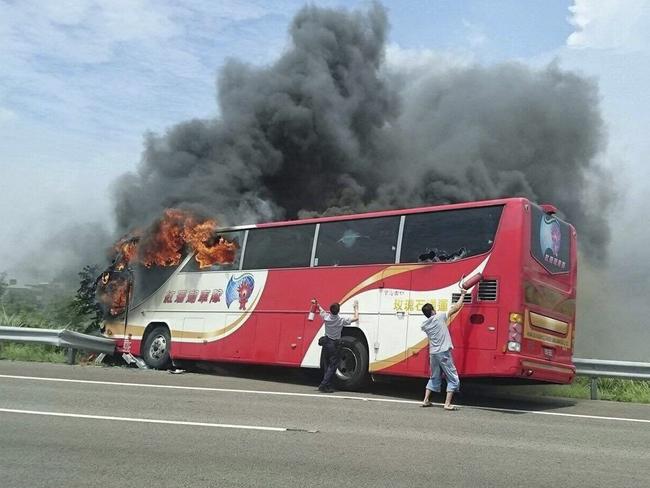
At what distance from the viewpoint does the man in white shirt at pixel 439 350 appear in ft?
30.2

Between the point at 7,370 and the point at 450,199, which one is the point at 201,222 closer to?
the point at 7,370

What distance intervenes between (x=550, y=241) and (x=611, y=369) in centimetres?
274

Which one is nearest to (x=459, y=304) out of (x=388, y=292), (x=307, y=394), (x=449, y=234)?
(x=449, y=234)

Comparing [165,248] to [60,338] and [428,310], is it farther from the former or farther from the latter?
[428,310]

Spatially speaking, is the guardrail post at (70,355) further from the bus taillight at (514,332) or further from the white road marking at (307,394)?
the bus taillight at (514,332)

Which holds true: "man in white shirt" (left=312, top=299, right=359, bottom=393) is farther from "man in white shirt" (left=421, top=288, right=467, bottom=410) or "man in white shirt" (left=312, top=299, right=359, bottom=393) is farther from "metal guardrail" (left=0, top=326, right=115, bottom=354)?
"metal guardrail" (left=0, top=326, right=115, bottom=354)

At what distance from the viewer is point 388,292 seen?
10688 millimetres

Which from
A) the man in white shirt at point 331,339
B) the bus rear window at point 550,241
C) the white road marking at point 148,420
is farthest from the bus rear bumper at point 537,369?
the white road marking at point 148,420

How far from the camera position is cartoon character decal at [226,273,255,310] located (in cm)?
1262

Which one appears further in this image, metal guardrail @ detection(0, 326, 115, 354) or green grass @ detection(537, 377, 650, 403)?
metal guardrail @ detection(0, 326, 115, 354)

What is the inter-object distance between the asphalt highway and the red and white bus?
0.80 meters

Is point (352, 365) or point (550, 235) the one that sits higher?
point (550, 235)

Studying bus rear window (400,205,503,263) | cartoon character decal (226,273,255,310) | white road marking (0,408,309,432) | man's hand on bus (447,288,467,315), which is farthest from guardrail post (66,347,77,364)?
man's hand on bus (447,288,467,315)

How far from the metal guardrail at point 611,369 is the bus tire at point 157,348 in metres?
7.85
